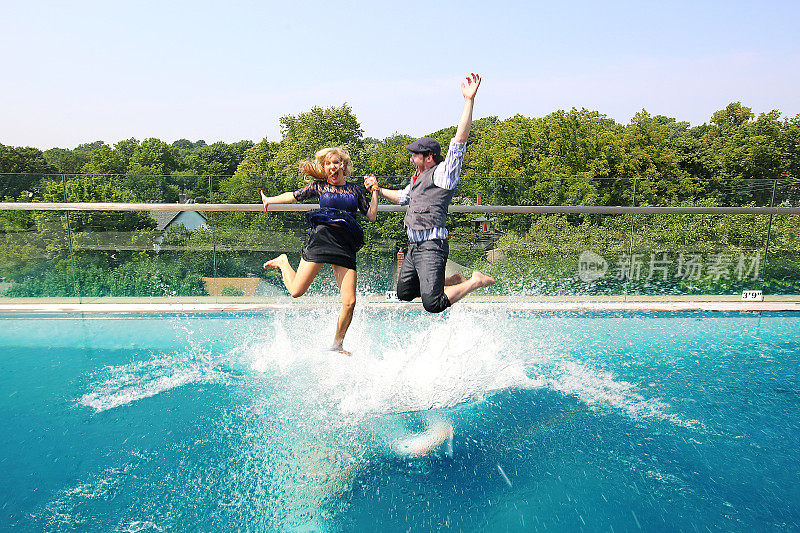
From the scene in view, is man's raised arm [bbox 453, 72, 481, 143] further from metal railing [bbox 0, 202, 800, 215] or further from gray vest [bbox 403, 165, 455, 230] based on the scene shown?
metal railing [bbox 0, 202, 800, 215]

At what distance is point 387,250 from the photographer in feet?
22.8

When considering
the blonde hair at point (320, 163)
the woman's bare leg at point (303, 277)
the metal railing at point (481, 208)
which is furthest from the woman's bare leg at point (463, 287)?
the metal railing at point (481, 208)

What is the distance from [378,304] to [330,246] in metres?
2.68

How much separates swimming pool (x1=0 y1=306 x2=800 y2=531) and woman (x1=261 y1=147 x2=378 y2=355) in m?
0.82

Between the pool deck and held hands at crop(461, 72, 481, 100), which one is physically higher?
held hands at crop(461, 72, 481, 100)

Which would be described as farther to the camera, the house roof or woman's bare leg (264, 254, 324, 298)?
the house roof

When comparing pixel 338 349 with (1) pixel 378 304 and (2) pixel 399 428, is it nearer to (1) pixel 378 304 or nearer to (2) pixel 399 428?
(2) pixel 399 428

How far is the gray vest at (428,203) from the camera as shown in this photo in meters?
4.04

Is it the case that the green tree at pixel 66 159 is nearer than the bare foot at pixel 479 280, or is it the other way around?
the bare foot at pixel 479 280

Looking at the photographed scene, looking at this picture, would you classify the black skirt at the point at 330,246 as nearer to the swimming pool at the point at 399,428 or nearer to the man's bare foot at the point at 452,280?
the man's bare foot at the point at 452,280

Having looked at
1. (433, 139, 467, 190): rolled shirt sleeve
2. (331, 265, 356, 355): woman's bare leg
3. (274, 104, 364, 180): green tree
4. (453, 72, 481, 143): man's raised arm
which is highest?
(274, 104, 364, 180): green tree

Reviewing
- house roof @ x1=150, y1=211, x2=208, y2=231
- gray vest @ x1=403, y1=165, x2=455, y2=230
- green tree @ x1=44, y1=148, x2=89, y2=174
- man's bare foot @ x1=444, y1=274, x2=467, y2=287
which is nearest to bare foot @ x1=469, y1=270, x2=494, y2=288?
man's bare foot @ x1=444, y1=274, x2=467, y2=287

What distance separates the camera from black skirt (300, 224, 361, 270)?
13.8ft

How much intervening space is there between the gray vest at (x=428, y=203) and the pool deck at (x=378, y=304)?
264cm
